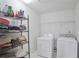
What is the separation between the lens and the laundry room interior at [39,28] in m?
1.52

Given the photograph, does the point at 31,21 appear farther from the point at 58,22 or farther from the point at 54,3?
the point at 58,22

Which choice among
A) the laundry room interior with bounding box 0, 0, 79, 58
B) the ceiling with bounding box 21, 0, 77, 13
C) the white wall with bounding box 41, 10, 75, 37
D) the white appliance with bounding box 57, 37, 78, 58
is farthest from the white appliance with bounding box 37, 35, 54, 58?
the ceiling with bounding box 21, 0, 77, 13

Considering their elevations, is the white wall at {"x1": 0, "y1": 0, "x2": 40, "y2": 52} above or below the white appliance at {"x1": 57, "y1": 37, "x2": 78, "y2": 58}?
above

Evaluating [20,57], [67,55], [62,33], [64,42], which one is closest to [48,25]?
[62,33]

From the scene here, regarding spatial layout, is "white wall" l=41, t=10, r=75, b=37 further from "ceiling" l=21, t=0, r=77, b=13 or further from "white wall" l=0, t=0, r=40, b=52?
"ceiling" l=21, t=0, r=77, b=13

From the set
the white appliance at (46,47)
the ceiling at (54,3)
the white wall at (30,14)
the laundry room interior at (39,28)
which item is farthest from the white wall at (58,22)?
the white appliance at (46,47)

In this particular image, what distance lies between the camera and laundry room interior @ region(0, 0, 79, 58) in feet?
4.99

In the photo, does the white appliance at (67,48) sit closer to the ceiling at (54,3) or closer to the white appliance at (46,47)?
the white appliance at (46,47)

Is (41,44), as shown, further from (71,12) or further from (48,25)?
(71,12)

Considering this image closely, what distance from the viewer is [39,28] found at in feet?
11.2

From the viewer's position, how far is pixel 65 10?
306 centimetres

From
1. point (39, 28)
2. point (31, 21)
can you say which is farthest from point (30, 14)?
point (39, 28)

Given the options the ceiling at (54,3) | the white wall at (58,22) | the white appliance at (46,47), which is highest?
the ceiling at (54,3)

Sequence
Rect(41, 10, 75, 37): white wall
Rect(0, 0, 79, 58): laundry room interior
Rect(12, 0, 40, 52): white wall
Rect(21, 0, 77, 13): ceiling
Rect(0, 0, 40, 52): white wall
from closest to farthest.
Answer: Rect(0, 0, 79, 58): laundry room interior → Rect(0, 0, 40, 52): white wall → Rect(12, 0, 40, 52): white wall → Rect(21, 0, 77, 13): ceiling → Rect(41, 10, 75, 37): white wall
